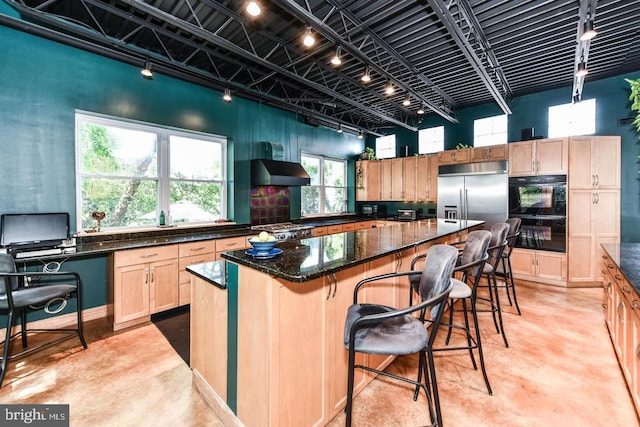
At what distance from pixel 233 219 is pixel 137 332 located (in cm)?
222

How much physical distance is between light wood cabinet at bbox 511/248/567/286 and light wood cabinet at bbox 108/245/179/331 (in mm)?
5561

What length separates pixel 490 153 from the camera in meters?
5.14

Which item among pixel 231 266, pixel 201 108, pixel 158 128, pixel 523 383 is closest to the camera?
pixel 231 266

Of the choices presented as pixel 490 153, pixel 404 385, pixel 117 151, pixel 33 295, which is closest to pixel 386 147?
pixel 490 153

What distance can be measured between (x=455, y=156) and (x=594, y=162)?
2.06 meters

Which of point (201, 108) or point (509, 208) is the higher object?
point (201, 108)

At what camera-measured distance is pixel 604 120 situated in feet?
15.2

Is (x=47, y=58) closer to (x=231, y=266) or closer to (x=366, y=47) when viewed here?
(x=231, y=266)

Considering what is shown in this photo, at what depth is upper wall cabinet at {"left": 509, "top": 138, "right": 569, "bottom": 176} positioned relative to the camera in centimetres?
450

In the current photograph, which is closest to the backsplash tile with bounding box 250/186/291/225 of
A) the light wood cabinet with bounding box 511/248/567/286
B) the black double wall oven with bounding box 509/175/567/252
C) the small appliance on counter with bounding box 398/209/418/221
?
the small appliance on counter with bounding box 398/209/418/221

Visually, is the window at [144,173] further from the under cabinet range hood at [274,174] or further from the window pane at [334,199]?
the window pane at [334,199]

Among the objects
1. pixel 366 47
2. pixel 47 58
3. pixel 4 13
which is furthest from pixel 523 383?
pixel 4 13

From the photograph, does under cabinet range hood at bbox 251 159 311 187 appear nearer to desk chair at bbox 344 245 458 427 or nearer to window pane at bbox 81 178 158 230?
window pane at bbox 81 178 158 230

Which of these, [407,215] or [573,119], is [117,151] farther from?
[573,119]
